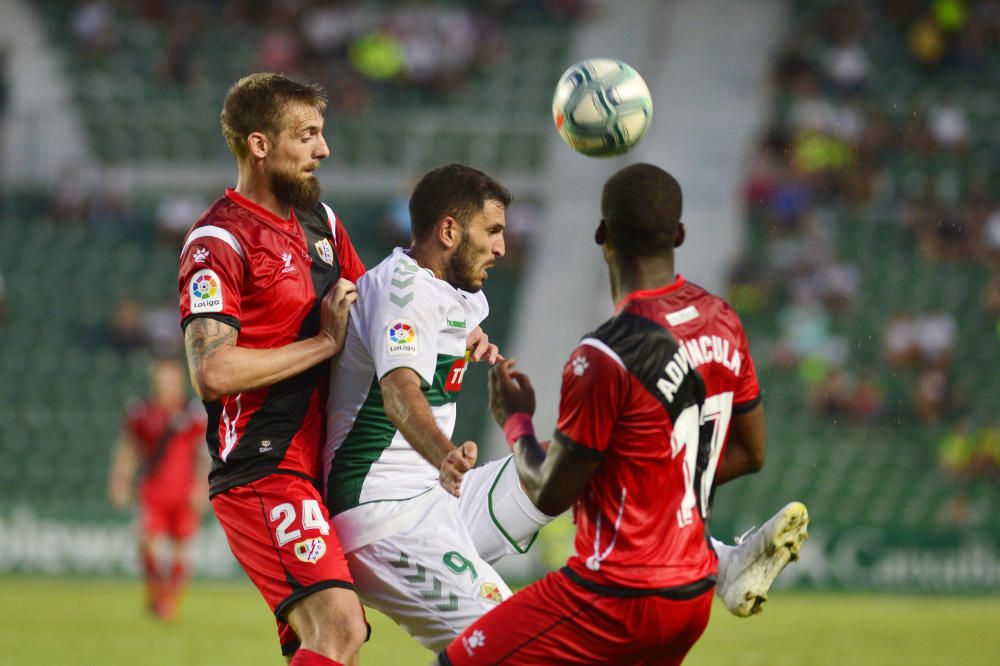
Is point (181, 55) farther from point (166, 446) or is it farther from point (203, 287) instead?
point (203, 287)

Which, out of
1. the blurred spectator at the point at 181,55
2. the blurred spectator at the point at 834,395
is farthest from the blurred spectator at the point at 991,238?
the blurred spectator at the point at 181,55

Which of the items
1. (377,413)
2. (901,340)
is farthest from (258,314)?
(901,340)

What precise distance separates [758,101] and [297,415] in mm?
21198

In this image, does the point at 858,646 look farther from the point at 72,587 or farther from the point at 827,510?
the point at 72,587

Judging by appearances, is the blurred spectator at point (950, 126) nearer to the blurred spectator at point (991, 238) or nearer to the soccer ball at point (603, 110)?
the blurred spectator at point (991, 238)

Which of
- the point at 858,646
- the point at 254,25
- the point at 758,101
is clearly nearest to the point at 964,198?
the point at 758,101

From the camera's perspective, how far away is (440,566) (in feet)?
19.6

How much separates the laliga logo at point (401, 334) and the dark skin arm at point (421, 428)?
12cm

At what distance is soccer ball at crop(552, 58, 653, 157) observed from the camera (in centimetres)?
653

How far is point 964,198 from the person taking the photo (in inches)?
880

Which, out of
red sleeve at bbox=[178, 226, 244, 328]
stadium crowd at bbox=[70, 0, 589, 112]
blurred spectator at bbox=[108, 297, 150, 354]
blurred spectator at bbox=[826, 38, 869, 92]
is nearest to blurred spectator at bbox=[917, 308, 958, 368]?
blurred spectator at bbox=[826, 38, 869, 92]

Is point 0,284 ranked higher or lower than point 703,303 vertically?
lower

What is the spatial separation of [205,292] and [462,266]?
102cm

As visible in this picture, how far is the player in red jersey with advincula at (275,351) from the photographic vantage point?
231 inches
